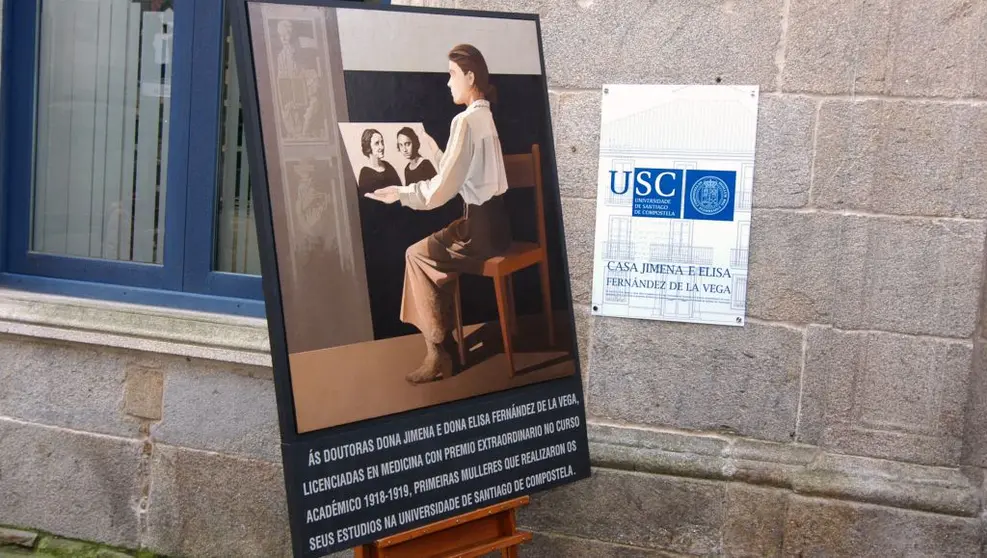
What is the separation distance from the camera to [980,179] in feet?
10.6

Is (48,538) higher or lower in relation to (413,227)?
lower

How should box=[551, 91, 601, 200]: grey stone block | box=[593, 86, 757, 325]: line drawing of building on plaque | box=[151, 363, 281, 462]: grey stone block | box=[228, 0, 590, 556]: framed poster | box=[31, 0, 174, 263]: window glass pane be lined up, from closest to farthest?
box=[228, 0, 590, 556]: framed poster → box=[593, 86, 757, 325]: line drawing of building on plaque → box=[551, 91, 601, 200]: grey stone block → box=[151, 363, 281, 462]: grey stone block → box=[31, 0, 174, 263]: window glass pane

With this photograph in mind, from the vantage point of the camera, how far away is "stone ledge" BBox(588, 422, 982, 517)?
331cm

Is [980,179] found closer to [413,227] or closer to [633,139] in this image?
[633,139]

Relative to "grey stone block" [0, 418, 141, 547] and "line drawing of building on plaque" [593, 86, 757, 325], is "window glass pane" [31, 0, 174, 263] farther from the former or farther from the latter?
"line drawing of building on plaque" [593, 86, 757, 325]

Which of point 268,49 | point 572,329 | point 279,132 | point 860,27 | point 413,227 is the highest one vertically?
point 860,27

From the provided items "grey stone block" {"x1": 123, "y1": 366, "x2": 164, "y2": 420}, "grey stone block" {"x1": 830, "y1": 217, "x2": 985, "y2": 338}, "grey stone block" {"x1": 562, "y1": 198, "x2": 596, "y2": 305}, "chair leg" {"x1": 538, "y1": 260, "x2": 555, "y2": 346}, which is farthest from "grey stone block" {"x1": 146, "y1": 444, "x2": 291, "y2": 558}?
"grey stone block" {"x1": 830, "y1": 217, "x2": 985, "y2": 338}

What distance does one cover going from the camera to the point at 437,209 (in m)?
2.69

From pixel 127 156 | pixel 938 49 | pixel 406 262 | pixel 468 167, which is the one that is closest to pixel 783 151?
pixel 938 49

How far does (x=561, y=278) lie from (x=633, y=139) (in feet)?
2.63

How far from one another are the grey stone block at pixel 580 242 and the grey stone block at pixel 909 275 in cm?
84

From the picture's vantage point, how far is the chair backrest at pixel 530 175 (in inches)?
112

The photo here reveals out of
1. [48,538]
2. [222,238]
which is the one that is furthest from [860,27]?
[48,538]

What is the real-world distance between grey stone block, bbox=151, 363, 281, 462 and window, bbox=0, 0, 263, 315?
0.34 meters
